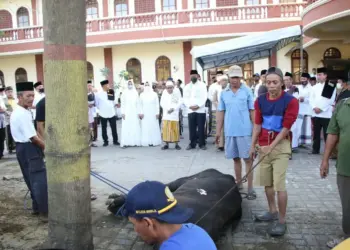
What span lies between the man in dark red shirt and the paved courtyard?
0.32 meters

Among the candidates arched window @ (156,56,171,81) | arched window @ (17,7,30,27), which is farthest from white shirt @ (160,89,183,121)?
arched window @ (17,7,30,27)

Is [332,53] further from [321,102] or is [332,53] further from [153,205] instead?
[153,205]

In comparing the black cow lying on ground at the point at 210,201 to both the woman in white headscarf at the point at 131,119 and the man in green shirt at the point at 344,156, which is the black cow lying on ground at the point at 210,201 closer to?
the man in green shirt at the point at 344,156

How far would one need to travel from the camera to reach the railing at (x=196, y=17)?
20.6 meters

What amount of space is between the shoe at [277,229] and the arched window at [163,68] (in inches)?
773

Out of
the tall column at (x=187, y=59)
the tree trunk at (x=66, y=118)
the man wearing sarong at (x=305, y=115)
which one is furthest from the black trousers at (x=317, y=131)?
the tall column at (x=187, y=59)

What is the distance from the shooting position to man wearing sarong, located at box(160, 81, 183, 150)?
10188 mm

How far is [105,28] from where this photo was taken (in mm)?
22781

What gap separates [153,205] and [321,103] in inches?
296

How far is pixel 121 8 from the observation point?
79.4ft

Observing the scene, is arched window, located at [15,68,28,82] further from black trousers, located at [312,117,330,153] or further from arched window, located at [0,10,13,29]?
black trousers, located at [312,117,330,153]

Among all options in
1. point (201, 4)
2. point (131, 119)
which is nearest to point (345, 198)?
point (131, 119)

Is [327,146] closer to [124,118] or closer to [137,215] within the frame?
[137,215]

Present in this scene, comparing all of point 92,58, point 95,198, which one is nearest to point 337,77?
point 95,198
